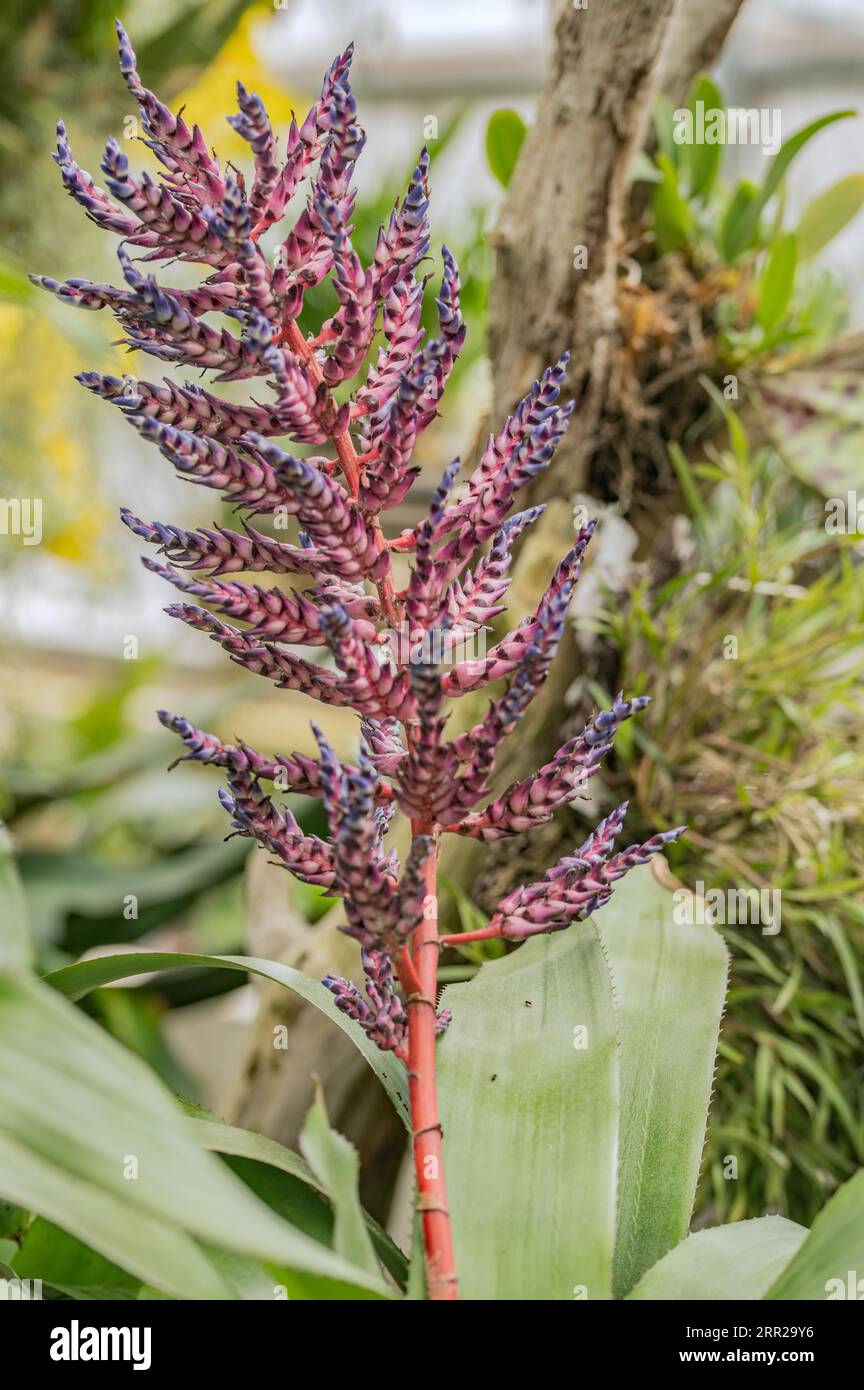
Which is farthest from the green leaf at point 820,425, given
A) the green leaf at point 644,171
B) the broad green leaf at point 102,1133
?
the broad green leaf at point 102,1133

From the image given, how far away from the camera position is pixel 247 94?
0.98 feet

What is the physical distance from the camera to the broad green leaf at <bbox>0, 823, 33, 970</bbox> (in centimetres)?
47

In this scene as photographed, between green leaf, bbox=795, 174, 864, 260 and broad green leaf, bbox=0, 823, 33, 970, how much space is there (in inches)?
25.8

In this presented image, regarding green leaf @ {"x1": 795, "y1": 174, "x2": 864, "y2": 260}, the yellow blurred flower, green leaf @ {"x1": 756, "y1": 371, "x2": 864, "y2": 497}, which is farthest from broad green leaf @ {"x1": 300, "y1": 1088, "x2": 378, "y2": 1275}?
the yellow blurred flower

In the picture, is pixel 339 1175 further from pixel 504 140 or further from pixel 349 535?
pixel 504 140

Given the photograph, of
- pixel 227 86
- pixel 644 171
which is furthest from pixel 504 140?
pixel 227 86

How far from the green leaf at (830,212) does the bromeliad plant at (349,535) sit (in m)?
0.54

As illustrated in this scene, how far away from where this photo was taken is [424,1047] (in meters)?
0.33

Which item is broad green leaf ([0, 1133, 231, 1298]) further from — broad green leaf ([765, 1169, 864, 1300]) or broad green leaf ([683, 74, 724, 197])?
broad green leaf ([683, 74, 724, 197])

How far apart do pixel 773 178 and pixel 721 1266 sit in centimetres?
61

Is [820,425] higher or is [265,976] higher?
[820,425]

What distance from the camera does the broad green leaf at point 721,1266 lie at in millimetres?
335

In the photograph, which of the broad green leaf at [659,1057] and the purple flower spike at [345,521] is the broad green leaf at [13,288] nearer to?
the purple flower spike at [345,521]
